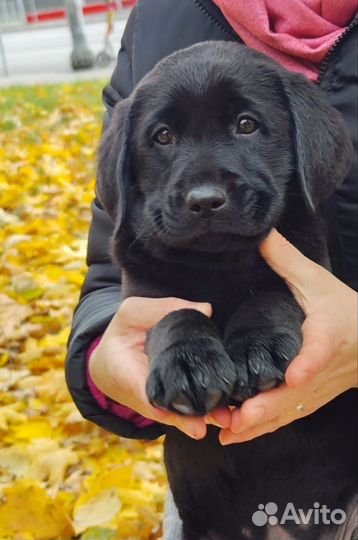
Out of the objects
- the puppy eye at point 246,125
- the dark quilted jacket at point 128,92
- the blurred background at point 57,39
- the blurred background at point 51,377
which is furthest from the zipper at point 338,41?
the blurred background at point 57,39

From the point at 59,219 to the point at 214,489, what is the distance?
2779 mm

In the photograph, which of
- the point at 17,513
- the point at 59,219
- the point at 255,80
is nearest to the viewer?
the point at 255,80

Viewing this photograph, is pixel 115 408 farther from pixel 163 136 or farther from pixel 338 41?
pixel 338 41

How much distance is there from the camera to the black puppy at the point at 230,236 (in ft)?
4.74

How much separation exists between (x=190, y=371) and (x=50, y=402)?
1611mm

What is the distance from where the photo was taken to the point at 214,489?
67.1 inches

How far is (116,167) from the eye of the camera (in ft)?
5.51

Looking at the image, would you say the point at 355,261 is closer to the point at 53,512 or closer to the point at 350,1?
the point at 350,1

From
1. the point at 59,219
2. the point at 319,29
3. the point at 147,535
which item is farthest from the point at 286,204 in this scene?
the point at 59,219

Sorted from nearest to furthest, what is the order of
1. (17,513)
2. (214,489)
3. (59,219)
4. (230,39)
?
(214,489)
(230,39)
(17,513)
(59,219)

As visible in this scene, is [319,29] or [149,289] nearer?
[149,289]

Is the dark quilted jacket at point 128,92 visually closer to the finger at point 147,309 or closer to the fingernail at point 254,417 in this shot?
the finger at point 147,309

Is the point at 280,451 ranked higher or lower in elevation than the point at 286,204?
lower

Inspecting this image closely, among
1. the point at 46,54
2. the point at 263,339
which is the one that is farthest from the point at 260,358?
the point at 46,54
